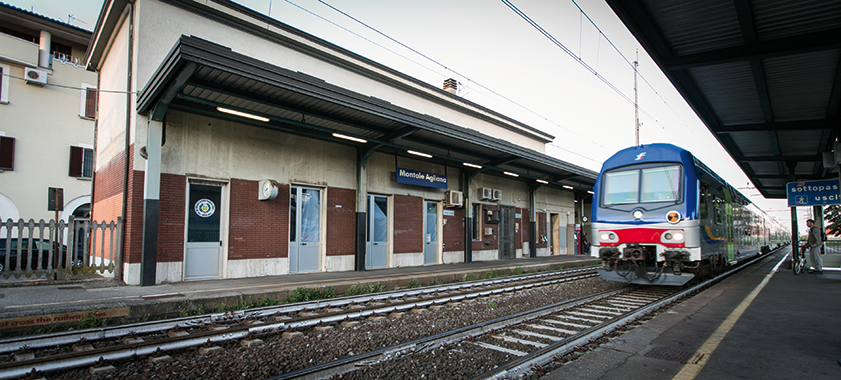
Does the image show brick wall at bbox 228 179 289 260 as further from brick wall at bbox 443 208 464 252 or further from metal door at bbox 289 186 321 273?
brick wall at bbox 443 208 464 252

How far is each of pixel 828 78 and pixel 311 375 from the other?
1112cm

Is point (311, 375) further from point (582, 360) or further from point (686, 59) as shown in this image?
point (686, 59)

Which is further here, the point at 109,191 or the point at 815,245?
the point at 815,245

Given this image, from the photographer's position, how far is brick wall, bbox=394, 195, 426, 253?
15.9 meters

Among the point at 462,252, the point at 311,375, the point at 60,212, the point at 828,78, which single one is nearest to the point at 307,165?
the point at 462,252

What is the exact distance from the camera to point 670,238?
29.3 feet

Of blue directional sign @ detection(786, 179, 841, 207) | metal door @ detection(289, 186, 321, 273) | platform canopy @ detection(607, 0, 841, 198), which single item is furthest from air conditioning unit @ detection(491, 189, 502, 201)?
blue directional sign @ detection(786, 179, 841, 207)

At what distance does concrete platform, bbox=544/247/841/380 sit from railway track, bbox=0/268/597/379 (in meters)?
3.89

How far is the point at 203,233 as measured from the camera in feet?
36.4

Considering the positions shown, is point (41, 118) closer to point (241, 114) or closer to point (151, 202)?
point (151, 202)

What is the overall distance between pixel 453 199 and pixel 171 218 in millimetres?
10567

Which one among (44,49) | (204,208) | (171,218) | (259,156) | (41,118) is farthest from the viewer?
(44,49)

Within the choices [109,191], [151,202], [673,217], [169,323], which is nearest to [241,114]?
[151,202]

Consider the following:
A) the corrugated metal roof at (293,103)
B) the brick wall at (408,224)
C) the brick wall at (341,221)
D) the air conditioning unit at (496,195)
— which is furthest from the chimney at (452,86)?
the brick wall at (341,221)
